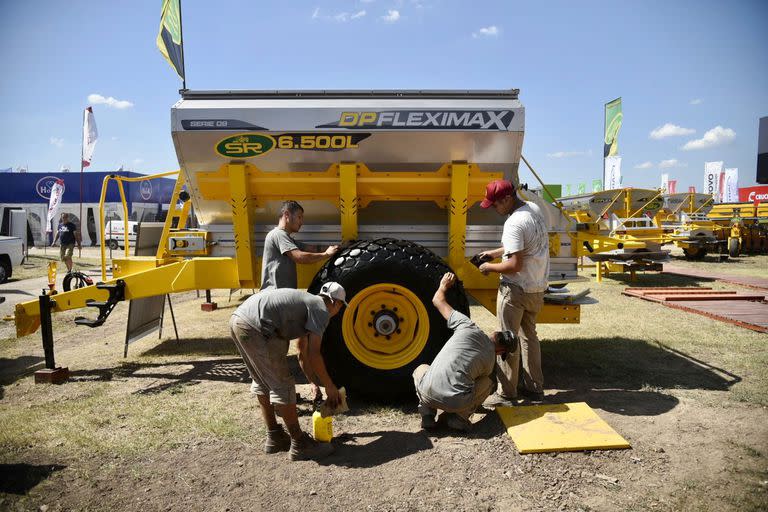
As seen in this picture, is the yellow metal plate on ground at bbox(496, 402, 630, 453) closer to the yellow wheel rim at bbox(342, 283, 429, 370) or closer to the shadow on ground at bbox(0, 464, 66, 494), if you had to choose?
the yellow wheel rim at bbox(342, 283, 429, 370)

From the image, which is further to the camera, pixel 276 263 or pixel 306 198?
pixel 306 198

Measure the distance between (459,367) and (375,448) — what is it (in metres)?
0.77

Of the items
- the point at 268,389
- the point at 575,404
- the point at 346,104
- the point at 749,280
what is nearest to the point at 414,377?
the point at 268,389

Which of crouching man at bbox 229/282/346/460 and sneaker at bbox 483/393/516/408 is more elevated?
crouching man at bbox 229/282/346/460

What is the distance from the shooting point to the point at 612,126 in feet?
63.0

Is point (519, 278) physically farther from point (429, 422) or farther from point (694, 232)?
point (694, 232)

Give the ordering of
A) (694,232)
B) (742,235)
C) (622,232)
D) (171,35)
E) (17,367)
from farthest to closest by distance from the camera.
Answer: (742,235)
(694,232)
(622,232)
(171,35)
(17,367)

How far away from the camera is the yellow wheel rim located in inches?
144

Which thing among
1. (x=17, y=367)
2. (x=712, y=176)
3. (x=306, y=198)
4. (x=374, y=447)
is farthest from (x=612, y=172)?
(x=17, y=367)

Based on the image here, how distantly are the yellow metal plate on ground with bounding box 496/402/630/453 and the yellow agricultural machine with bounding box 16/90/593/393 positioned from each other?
2.63ft

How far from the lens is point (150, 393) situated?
414 cm

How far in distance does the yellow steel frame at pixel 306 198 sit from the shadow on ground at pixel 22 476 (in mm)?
1709

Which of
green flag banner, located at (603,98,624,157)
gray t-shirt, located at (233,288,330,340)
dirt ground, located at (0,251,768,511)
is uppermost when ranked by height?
green flag banner, located at (603,98,624,157)

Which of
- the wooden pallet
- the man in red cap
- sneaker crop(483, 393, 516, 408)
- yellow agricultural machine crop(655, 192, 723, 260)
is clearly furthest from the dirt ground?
yellow agricultural machine crop(655, 192, 723, 260)
